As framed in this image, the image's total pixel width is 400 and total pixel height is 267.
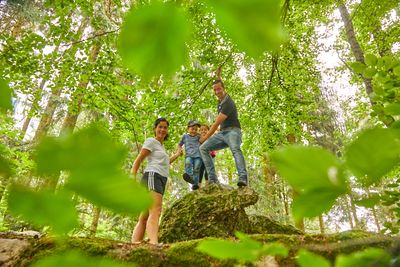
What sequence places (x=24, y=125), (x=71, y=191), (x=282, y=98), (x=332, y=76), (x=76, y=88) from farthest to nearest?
(x=24, y=125) → (x=332, y=76) → (x=282, y=98) → (x=76, y=88) → (x=71, y=191)

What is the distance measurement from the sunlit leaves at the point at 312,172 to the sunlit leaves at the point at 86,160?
160mm

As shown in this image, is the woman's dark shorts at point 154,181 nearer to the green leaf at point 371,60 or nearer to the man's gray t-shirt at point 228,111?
the man's gray t-shirt at point 228,111

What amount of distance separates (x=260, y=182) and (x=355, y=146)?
11.8 metres

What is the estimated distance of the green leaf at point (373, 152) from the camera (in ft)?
1.01

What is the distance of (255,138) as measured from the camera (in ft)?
23.6

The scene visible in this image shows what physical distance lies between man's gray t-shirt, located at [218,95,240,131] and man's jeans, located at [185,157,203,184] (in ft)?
3.08

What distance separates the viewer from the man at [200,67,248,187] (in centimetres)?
427

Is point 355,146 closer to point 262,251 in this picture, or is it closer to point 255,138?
point 262,251

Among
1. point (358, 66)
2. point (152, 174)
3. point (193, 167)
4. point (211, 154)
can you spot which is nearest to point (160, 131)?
point (152, 174)

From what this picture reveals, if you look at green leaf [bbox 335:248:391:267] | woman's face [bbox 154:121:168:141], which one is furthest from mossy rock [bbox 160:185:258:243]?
green leaf [bbox 335:248:391:267]

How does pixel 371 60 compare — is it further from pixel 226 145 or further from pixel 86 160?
pixel 226 145

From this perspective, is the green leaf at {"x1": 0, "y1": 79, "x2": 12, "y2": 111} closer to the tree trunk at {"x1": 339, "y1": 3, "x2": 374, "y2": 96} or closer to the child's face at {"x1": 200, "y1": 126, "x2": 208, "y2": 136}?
the child's face at {"x1": 200, "y1": 126, "x2": 208, "y2": 136}

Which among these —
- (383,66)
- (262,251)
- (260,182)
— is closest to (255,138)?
(260,182)

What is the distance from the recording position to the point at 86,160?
0.23 m
